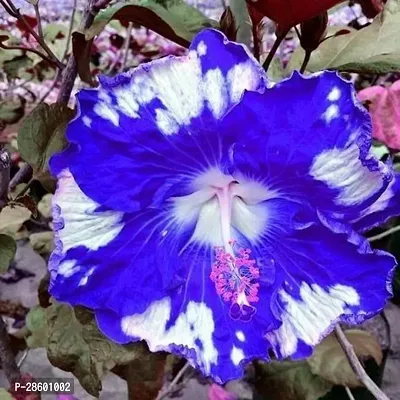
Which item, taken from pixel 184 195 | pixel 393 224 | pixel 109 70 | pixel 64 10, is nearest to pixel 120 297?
pixel 184 195

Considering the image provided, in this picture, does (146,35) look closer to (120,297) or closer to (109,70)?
(109,70)

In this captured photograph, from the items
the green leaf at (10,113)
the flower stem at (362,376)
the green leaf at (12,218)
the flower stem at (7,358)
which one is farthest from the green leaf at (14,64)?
the flower stem at (362,376)

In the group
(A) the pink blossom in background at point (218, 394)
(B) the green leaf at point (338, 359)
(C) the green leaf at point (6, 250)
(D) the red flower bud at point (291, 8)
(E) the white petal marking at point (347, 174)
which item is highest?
(D) the red flower bud at point (291, 8)

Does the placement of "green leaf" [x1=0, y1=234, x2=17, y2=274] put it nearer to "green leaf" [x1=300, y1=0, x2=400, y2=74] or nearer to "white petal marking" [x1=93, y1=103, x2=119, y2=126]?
"white petal marking" [x1=93, y1=103, x2=119, y2=126]

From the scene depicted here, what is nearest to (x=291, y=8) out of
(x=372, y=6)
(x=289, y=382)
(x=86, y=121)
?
(x=86, y=121)

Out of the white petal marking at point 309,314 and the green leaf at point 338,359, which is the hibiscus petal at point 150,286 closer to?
the white petal marking at point 309,314

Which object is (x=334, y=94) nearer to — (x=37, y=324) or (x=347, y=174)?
(x=347, y=174)

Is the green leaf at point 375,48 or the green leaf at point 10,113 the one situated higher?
the green leaf at point 375,48
